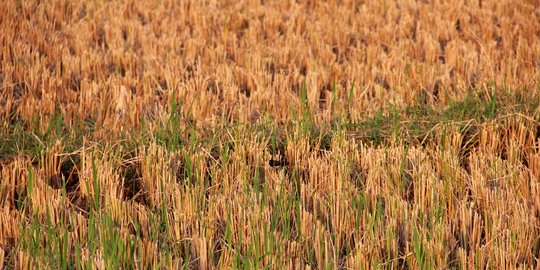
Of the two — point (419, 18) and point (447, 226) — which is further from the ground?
point (419, 18)

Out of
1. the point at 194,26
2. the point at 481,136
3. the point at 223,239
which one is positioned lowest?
the point at 223,239

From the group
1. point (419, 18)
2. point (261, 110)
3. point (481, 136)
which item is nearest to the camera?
point (481, 136)

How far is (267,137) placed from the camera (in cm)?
300

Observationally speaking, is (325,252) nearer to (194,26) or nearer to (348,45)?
(348,45)

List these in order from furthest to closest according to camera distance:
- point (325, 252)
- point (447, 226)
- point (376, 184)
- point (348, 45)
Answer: point (348, 45), point (376, 184), point (447, 226), point (325, 252)

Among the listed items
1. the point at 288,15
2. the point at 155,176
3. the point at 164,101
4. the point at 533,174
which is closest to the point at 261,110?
the point at 164,101

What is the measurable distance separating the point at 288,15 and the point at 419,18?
0.84 metres

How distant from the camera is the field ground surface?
2170mm

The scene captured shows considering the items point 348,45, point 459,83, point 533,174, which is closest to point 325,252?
point 533,174

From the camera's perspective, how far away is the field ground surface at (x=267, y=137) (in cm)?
217

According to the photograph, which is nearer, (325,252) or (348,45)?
(325,252)

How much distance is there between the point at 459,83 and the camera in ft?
11.9

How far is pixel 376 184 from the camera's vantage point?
251 cm

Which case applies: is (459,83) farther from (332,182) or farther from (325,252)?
(325,252)
